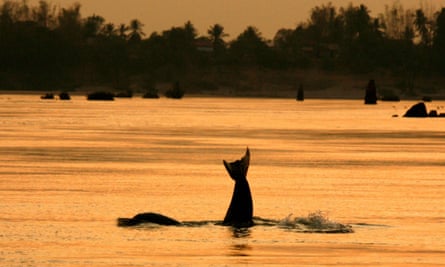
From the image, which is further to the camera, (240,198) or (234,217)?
(234,217)

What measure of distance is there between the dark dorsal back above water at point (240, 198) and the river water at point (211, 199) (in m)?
0.49

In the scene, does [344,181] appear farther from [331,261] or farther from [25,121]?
[25,121]

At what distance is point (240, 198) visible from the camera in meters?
34.2

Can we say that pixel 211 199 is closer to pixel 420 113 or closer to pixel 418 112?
pixel 420 113

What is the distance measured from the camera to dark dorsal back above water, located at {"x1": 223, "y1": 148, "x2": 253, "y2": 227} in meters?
33.6

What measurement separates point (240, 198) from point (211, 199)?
8.19 m

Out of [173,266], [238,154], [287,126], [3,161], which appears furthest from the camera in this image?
[287,126]

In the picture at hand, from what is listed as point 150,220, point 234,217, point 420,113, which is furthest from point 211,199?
point 420,113

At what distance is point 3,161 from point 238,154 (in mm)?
14057

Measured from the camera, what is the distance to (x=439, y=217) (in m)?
37.4

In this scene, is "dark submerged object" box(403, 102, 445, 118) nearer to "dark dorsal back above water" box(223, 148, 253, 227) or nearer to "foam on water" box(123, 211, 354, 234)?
"foam on water" box(123, 211, 354, 234)

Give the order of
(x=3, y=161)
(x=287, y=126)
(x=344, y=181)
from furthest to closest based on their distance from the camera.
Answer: (x=287, y=126) → (x=3, y=161) → (x=344, y=181)

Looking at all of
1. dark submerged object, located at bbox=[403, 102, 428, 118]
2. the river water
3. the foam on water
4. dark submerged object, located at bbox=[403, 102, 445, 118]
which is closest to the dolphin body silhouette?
the foam on water

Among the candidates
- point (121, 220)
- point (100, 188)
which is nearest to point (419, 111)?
point (100, 188)
